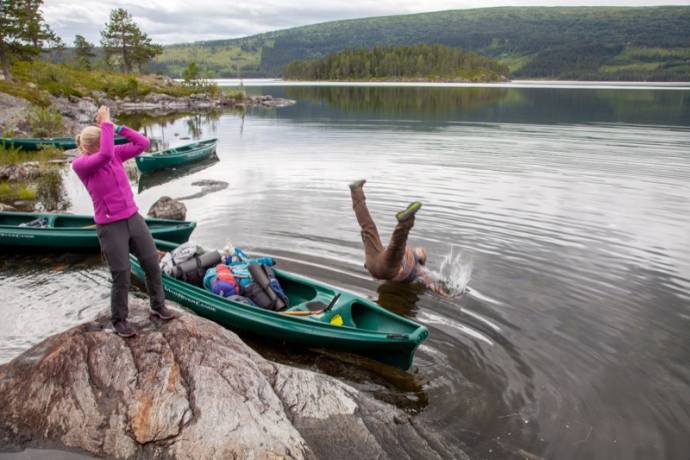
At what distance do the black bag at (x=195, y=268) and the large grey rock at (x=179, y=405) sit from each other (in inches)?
144

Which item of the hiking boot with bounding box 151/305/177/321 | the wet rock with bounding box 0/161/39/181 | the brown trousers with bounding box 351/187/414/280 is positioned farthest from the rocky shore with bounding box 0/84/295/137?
the hiking boot with bounding box 151/305/177/321

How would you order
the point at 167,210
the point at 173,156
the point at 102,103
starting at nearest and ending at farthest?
the point at 167,210 → the point at 173,156 → the point at 102,103

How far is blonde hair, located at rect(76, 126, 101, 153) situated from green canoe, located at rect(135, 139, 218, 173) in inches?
866

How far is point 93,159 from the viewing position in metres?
6.41

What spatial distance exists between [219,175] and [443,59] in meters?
160

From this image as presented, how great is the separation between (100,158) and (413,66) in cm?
17368

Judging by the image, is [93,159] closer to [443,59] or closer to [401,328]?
[401,328]

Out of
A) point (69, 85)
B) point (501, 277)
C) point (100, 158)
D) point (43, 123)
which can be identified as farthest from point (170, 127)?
point (100, 158)

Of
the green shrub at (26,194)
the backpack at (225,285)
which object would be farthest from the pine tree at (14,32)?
the backpack at (225,285)

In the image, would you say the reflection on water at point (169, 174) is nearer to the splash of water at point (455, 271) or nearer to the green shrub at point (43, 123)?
the green shrub at point (43, 123)

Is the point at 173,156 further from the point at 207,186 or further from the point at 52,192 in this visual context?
the point at 52,192

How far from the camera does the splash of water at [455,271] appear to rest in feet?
40.9

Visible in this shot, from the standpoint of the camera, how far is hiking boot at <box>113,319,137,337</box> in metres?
6.92

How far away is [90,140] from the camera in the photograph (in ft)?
21.4
